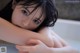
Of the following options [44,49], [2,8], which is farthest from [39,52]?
[2,8]

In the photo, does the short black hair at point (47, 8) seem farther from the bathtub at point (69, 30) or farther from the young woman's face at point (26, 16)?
the bathtub at point (69, 30)

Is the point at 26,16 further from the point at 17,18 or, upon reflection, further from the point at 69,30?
the point at 69,30

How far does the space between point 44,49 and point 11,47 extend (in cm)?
15

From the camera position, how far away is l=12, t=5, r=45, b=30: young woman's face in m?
0.62

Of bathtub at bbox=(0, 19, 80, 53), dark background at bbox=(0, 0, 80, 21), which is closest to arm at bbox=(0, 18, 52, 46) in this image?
bathtub at bbox=(0, 19, 80, 53)

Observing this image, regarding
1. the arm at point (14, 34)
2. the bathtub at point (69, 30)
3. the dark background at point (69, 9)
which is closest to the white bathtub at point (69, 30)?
the bathtub at point (69, 30)

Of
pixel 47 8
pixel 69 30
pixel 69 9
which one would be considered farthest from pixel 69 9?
pixel 47 8

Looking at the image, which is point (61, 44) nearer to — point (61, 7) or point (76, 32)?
point (76, 32)

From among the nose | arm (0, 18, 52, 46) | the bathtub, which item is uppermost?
the nose

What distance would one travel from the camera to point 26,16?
62 cm

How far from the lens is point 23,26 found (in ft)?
2.13

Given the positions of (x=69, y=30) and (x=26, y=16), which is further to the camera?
(x=69, y=30)

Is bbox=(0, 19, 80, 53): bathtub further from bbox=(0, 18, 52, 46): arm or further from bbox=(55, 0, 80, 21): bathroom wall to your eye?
bbox=(0, 18, 52, 46): arm

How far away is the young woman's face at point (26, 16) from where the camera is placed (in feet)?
2.02
